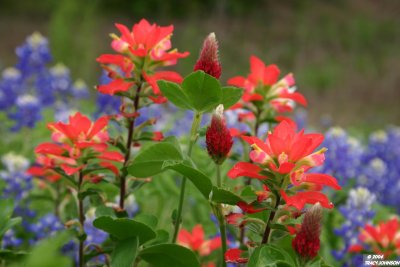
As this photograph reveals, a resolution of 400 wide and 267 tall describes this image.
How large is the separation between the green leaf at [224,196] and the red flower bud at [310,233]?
0.24 feet

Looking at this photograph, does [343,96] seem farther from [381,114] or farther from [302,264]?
[302,264]

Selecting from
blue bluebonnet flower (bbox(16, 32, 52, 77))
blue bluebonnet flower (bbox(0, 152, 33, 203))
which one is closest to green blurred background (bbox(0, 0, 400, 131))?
blue bluebonnet flower (bbox(16, 32, 52, 77))

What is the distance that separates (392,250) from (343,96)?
23.5ft

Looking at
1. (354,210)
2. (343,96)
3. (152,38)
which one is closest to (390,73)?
(343,96)

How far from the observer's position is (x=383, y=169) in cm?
206

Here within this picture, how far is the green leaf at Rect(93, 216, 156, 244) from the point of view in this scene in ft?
2.17

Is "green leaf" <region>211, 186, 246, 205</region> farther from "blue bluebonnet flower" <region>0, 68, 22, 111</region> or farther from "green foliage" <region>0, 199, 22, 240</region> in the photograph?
"blue bluebonnet flower" <region>0, 68, 22, 111</region>

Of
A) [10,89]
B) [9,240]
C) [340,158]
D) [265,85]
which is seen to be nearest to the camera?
[265,85]

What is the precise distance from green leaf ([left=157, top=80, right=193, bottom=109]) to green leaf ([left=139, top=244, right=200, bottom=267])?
0.18 meters

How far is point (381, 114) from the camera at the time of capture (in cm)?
698

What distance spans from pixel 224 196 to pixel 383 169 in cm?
155

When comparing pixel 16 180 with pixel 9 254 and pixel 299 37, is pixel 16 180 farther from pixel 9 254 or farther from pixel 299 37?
pixel 299 37

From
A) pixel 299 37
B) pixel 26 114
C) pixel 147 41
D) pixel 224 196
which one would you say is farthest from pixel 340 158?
pixel 299 37

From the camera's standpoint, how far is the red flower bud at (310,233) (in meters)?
0.61
